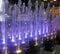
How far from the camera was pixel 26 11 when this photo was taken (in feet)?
30.8

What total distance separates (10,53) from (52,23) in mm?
5970

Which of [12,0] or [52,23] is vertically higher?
[12,0]

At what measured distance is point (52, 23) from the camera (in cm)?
1031

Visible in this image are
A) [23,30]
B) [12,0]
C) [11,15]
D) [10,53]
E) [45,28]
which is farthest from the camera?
[12,0]

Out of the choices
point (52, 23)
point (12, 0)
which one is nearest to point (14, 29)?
Result: point (52, 23)

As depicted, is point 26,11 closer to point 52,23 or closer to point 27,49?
point 52,23

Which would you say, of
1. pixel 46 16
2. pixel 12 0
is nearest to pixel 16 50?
pixel 46 16

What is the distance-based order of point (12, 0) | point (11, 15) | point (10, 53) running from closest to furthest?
point (10, 53), point (11, 15), point (12, 0)

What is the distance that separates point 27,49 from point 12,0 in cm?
1135

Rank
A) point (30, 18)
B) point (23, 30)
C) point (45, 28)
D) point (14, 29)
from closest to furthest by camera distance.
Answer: point (14, 29) < point (23, 30) < point (30, 18) < point (45, 28)

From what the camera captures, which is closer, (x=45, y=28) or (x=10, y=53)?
(x=10, y=53)

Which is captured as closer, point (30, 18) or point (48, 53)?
point (48, 53)

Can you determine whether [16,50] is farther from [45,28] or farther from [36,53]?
Result: [45,28]

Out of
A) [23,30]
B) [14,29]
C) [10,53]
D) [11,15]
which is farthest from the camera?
[23,30]
